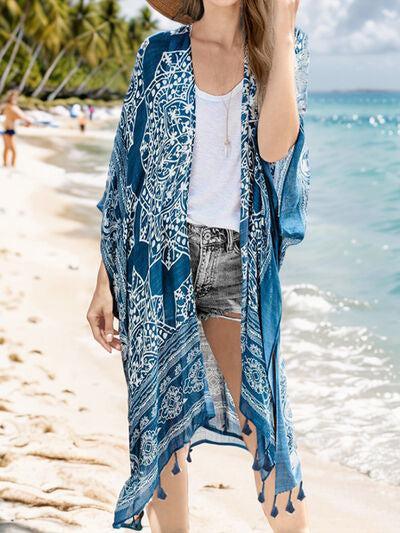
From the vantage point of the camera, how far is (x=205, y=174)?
85.9 inches

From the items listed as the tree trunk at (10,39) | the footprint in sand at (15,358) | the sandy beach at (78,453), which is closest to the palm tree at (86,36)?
the tree trunk at (10,39)

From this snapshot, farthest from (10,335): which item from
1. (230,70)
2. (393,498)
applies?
(230,70)

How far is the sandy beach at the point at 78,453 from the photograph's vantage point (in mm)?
3080

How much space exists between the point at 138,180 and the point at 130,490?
2.74 ft

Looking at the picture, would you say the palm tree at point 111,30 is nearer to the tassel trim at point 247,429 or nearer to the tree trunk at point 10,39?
the tree trunk at point 10,39

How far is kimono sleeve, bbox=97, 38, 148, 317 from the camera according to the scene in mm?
2273

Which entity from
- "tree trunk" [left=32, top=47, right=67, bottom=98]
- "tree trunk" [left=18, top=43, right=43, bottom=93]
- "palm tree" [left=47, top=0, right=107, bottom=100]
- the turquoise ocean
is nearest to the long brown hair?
the turquoise ocean

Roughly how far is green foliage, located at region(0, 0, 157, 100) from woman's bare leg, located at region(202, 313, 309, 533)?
4419 cm

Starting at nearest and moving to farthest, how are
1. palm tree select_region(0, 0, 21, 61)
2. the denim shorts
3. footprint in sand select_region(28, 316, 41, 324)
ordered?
the denim shorts < footprint in sand select_region(28, 316, 41, 324) < palm tree select_region(0, 0, 21, 61)

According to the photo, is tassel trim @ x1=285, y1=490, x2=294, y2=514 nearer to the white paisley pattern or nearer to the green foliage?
the white paisley pattern

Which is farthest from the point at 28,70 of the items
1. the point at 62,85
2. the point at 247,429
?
the point at 247,429

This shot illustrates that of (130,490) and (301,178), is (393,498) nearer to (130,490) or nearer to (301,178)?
(130,490)

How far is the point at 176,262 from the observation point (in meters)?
2.19

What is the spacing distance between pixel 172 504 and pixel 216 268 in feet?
2.26
